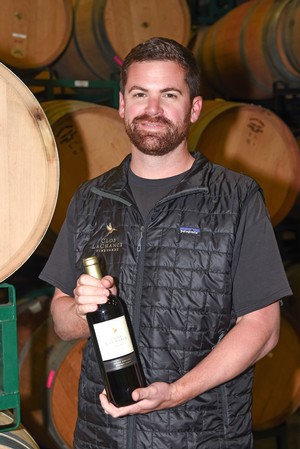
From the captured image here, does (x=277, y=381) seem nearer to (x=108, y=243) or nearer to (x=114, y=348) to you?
(x=108, y=243)

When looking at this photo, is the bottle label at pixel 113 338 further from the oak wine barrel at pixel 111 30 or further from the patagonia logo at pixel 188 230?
the oak wine barrel at pixel 111 30

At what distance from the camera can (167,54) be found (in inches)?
76.7

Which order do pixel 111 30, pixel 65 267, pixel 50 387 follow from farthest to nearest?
pixel 111 30
pixel 50 387
pixel 65 267

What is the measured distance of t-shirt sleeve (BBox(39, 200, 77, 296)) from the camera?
205cm

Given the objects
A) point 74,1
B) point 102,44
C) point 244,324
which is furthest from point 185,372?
point 74,1

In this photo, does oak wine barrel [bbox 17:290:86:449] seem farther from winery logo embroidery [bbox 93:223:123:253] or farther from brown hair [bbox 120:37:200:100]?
brown hair [bbox 120:37:200:100]

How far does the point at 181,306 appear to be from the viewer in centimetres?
183

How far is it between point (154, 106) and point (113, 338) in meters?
0.64

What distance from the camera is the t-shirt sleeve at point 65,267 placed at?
6.74 feet

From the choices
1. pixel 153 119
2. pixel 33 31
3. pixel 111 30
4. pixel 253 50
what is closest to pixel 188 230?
pixel 153 119

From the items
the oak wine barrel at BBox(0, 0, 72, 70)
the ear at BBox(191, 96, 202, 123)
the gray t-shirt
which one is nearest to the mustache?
the ear at BBox(191, 96, 202, 123)

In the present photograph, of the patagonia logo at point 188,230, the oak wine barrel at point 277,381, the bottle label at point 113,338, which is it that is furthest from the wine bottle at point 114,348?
the oak wine barrel at point 277,381

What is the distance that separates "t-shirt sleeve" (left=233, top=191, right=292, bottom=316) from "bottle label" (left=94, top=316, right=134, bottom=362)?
0.37 m

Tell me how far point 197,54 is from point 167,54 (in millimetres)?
3217
